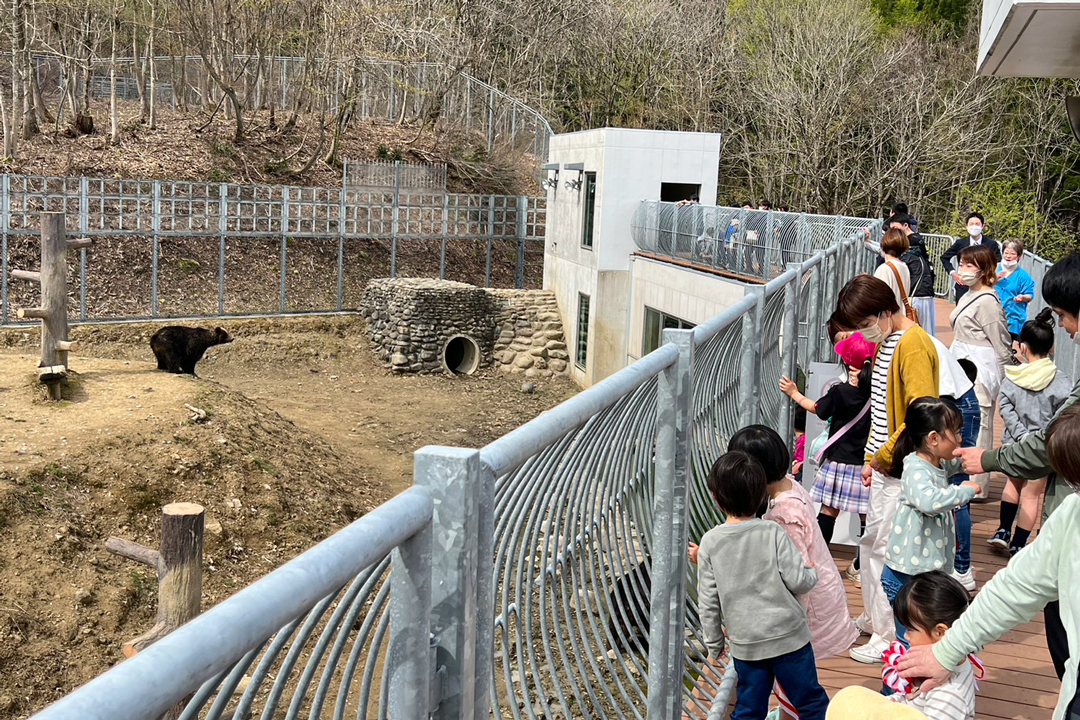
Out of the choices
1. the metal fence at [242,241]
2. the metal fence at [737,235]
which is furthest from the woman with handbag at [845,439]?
the metal fence at [242,241]

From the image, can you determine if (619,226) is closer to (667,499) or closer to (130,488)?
(130,488)

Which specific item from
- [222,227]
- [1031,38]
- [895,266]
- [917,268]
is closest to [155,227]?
[222,227]

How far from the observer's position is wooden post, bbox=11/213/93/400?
13297 mm

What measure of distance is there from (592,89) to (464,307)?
638 inches

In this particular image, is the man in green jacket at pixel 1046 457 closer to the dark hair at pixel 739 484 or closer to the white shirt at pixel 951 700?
the white shirt at pixel 951 700

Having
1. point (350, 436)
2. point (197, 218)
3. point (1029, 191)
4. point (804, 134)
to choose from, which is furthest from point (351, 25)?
point (1029, 191)

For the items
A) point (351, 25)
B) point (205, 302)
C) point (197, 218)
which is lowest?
point (205, 302)

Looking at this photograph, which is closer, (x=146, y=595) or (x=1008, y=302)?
(x=1008, y=302)

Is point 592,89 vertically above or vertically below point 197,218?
above

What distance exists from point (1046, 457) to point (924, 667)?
0.65 m

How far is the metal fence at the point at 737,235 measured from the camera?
15706 mm

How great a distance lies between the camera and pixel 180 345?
56.7 ft

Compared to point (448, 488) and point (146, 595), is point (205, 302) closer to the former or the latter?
point (146, 595)

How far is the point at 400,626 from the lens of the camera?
4.55 ft
